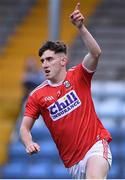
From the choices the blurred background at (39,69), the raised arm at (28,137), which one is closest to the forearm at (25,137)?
the raised arm at (28,137)

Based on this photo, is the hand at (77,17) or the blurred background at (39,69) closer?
the hand at (77,17)

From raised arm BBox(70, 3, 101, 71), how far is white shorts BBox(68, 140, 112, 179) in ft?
2.20

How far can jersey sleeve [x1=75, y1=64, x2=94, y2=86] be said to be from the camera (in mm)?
7820

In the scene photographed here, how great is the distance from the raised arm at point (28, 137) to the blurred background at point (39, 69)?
12.7 ft

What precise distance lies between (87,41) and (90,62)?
23cm

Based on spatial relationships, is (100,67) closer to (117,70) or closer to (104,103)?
(117,70)

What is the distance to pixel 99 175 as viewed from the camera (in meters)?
7.48

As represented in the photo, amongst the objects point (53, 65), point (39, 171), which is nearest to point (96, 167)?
point (53, 65)

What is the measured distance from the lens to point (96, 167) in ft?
24.6

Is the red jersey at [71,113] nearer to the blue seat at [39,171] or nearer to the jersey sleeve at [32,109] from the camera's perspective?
the jersey sleeve at [32,109]

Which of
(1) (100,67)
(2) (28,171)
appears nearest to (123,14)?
(1) (100,67)

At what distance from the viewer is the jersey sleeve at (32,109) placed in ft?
25.7

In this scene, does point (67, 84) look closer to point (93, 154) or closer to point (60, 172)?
point (93, 154)

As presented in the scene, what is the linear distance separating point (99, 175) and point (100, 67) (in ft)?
25.3
